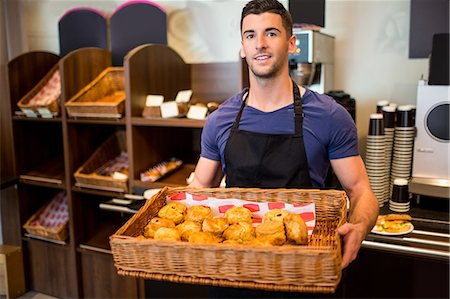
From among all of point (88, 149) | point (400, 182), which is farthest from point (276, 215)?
point (88, 149)

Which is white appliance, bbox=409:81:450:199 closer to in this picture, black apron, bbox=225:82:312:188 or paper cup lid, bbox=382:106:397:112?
paper cup lid, bbox=382:106:397:112

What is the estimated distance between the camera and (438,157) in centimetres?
217

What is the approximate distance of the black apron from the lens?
1.46 metres

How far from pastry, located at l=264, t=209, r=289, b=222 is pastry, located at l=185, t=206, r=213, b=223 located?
16 cm

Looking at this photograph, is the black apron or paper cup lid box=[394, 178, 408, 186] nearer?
the black apron

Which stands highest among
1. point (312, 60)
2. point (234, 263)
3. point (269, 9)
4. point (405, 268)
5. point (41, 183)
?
point (269, 9)

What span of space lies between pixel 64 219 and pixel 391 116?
236 cm

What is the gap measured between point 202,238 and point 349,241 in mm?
364

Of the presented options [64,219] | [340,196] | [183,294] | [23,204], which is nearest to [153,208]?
[340,196]

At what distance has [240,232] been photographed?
117cm

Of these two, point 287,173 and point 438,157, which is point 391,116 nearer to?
point 438,157

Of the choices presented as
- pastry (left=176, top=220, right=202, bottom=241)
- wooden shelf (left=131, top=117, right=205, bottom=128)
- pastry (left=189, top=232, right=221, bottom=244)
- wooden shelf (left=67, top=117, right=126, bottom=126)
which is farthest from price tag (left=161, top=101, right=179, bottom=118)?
pastry (left=189, top=232, right=221, bottom=244)

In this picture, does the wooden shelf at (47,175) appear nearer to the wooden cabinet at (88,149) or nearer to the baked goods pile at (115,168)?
the wooden cabinet at (88,149)

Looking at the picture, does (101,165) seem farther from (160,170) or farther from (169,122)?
(169,122)
